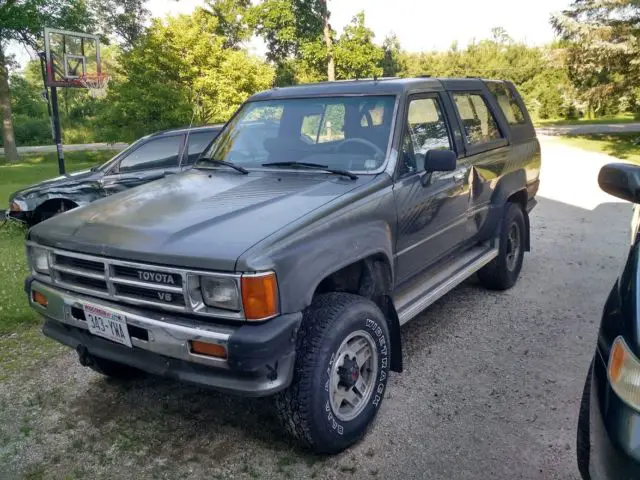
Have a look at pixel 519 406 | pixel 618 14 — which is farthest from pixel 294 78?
pixel 519 406

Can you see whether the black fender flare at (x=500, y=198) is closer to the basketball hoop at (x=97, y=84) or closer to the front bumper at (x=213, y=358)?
the front bumper at (x=213, y=358)

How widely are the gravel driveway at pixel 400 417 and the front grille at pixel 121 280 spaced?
964 millimetres

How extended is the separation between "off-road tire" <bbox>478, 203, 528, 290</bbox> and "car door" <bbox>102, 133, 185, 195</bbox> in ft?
15.2

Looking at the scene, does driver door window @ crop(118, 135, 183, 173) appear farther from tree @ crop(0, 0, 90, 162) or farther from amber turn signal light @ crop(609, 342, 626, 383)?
tree @ crop(0, 0, 90, 162)

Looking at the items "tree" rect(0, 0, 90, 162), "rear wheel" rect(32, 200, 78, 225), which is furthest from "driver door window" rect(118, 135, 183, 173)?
"tree" rect(0, 0, 90, 162)

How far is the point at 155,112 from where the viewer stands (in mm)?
14117

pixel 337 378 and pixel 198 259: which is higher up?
pixel 198 259

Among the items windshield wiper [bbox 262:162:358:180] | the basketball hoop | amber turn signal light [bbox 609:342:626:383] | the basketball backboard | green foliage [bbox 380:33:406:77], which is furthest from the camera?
green foliage [bbox 380:33:406:77]

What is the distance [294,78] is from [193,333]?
28974mm

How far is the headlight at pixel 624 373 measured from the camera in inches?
73.4

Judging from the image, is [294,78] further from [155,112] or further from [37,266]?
[37,266]

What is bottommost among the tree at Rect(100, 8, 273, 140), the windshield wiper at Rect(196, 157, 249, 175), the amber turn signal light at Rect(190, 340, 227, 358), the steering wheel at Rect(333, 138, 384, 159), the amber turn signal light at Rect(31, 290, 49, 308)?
the amber turn signal light at Rect(190, 340, 227, 358)

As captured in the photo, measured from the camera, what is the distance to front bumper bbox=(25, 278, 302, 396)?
8.16 ft

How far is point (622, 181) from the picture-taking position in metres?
2.73
